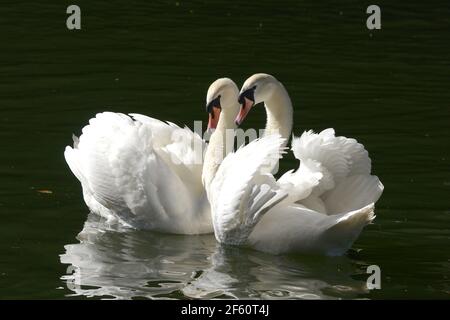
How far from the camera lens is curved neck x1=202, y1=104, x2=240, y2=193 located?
31.7 feet

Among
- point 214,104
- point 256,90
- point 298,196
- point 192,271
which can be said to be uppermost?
point 256,90

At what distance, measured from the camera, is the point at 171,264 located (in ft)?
29.6

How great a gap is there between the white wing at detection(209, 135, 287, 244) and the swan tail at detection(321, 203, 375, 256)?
0.43 m

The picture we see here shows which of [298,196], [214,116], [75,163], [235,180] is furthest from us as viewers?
[75,163]

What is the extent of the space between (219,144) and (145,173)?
0.62 metres

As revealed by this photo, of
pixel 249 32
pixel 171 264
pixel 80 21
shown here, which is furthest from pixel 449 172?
pixel 80 21

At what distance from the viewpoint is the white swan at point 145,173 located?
966 centimetres

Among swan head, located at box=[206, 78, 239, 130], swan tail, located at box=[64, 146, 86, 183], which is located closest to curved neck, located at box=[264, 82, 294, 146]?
swan head, located at box=[206, 78, 239, 130]

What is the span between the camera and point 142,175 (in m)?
9.62

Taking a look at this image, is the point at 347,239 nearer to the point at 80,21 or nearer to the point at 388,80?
the point at 388,80

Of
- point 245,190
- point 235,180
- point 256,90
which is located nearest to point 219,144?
point 256,90

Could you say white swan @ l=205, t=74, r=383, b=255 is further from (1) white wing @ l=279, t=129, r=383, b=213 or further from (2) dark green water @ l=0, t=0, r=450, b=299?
(2) dark green water @ l=0, t=0, r=450, b=299

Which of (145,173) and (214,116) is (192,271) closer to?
(145,173)
